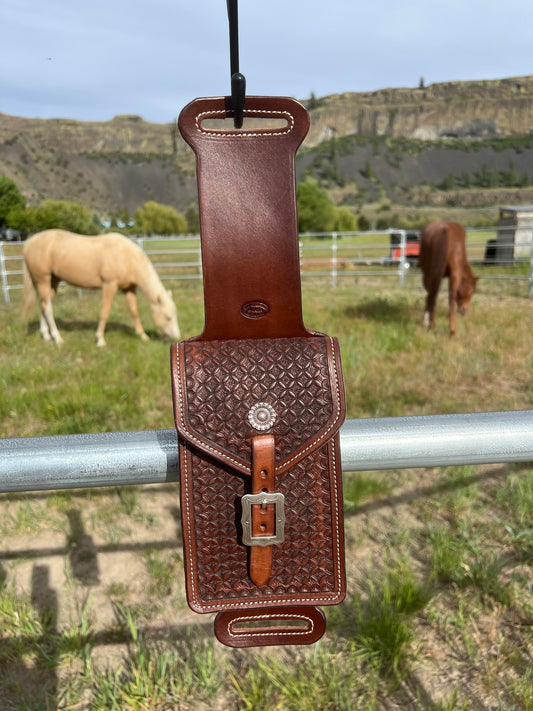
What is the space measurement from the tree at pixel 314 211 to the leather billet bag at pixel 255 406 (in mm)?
60840

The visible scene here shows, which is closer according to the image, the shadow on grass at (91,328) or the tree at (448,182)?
the shadow on grass at (91,328)

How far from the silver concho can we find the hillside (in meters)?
98.9

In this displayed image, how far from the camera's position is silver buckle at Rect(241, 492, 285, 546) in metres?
0.64

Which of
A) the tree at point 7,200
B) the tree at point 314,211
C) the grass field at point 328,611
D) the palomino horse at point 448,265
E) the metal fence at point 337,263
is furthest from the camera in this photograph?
the tree at point 314,211

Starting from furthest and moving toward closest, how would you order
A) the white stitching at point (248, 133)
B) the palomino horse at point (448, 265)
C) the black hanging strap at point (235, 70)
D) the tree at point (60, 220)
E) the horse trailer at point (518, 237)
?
the tree at point (60, 220), the horse trailer at point (518, 237), the palomino horse at point (448, 265), the white stitching at point (248, 133), the black hanging strap at point (235, 70)

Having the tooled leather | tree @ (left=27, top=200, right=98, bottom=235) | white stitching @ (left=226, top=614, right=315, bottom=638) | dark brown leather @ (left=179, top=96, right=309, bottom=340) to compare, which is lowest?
white stitching @ (left=226, top=614, right=315, bottom=638)

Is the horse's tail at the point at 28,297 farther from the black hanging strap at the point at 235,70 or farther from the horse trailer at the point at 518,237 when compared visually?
the horse trailer at the point at 518,237

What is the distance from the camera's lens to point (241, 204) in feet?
2.16

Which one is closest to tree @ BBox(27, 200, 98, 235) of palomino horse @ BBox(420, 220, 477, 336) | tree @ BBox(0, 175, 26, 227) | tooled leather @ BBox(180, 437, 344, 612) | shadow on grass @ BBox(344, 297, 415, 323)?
tree @ BBox(0, 175, 26, 227)

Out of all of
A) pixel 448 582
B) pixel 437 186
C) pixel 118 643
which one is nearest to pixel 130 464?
pixel 118 643

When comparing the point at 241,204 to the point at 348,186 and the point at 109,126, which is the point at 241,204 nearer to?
the point at 348,186

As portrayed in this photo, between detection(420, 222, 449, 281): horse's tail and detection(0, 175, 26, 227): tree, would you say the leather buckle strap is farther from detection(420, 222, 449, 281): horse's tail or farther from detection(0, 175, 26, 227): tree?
detection(0, 175, 26, 227): tree

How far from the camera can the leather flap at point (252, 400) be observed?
2.14 feet

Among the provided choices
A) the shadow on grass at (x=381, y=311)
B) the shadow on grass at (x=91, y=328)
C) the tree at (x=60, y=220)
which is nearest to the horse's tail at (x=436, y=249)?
the shadow on grass at (x=381, y=311)
